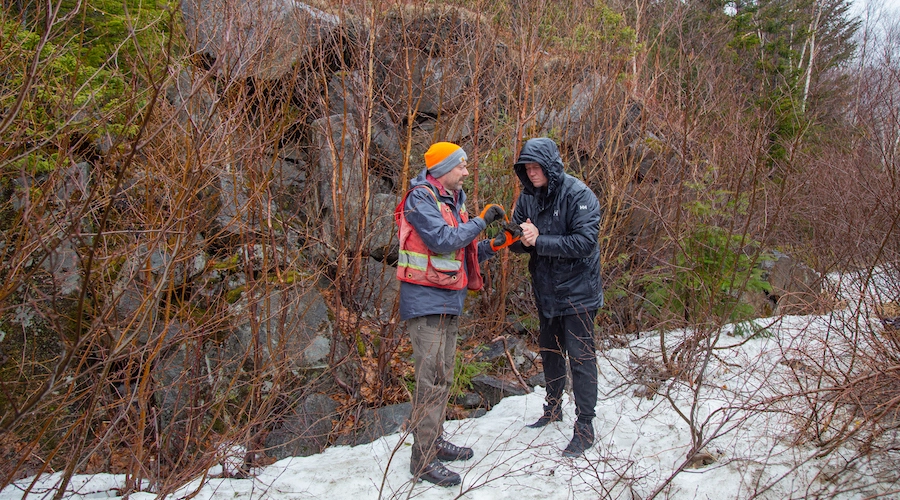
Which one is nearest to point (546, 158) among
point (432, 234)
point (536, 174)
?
point (536, 174)

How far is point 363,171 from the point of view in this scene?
543cm

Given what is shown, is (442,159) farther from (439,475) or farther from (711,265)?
(711,265)

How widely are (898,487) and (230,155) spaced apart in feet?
15.4

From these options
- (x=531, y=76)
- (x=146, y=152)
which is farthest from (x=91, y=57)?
(x=531, y=76)

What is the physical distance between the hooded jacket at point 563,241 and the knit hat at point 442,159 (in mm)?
485

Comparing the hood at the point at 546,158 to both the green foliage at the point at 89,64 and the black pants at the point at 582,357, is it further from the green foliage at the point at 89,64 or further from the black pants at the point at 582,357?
the green foliage at the point at 89,64

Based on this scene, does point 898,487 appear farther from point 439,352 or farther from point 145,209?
point 145,209

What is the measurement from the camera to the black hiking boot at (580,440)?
372 cm

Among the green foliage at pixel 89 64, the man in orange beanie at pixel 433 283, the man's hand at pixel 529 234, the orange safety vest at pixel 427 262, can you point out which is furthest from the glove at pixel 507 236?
the green foliage at pixel 89 64

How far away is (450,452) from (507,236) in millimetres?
1502

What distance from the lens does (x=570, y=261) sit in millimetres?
3820

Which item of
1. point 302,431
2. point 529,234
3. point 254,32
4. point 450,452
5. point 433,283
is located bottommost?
point 302,431

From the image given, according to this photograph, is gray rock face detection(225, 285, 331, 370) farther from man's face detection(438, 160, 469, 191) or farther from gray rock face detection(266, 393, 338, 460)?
man's face detection(438, 160, 469, 191)

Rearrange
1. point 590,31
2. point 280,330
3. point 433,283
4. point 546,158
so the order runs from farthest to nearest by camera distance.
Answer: point 590,31 < point 280,330 < point 546,158 < point 433,283
